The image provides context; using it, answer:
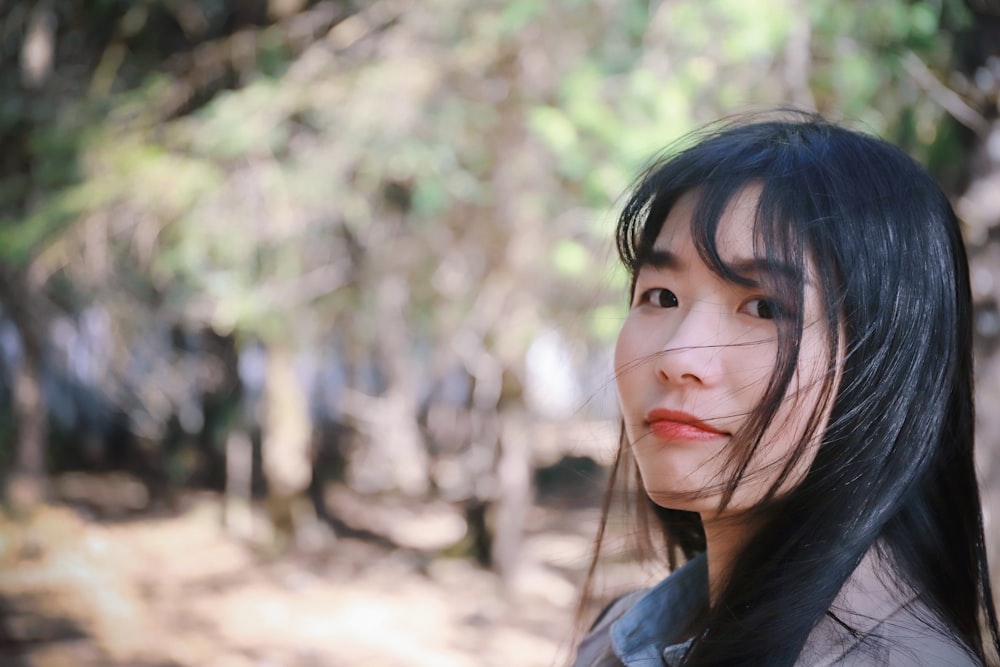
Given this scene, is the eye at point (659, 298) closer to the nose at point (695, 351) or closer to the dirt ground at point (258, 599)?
the nose at point (695, 351)

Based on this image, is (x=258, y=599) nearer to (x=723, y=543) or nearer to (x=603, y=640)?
(x=603, y=640)

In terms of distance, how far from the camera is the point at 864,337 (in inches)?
37.5

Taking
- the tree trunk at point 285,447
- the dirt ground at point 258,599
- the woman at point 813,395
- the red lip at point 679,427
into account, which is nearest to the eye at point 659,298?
the woman at point 813,395

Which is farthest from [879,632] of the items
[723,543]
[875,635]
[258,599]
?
[258,599]

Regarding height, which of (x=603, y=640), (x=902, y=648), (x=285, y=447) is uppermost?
(x=902, y=648)

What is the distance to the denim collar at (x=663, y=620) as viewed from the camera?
1.16 m

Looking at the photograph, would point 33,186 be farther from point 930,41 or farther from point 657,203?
point 657,203

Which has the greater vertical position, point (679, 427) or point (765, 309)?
point (765, 309)

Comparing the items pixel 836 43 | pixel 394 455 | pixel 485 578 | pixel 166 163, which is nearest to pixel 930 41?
pixel 836 43

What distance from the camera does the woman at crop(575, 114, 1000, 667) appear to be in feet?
3.09

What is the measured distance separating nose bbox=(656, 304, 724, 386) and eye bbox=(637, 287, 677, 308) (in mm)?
74

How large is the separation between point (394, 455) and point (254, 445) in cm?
295

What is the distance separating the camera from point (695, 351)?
A: 97 centimetres

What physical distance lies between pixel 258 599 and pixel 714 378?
22.5 feet
